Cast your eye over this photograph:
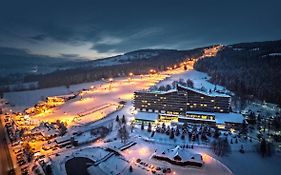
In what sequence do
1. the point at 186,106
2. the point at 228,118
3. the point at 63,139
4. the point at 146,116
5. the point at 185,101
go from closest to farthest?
the point at 63,139 → the point at 228,118 → the point at 146,116 → the point at 185,101 → the point at 186,106

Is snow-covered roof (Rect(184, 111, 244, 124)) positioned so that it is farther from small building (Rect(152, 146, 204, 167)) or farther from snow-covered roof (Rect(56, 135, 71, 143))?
snow-covered roof (Rect(56, 135, 71, 143))

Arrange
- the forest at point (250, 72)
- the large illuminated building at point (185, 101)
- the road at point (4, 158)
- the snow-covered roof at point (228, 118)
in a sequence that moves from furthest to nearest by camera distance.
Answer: the forest at point (250, 72) < the large illuminated building at point (185, 101) < the snow-covered roof at point (228, 118) < the road at point (4, 158)

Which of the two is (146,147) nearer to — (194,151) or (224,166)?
(194,151)

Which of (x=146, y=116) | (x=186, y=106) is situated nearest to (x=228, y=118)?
(x=186, y=106)

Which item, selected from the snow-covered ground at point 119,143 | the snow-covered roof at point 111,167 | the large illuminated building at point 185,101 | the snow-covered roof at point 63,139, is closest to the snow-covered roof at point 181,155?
the snow-covered ground at point 119,143

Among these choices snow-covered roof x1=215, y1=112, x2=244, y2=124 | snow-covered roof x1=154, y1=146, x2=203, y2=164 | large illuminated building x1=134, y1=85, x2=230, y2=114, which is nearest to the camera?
snow-covered roof x1=154, y1=146, x2=203, y2=164

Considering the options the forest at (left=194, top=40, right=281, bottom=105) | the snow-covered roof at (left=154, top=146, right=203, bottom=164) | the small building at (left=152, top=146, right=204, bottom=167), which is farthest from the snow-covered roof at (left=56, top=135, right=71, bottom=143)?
the forest at (left=194, top=40, right=281, bottom=105)

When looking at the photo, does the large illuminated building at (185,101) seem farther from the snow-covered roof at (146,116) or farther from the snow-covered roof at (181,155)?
the snow-covered roof at (181,155)

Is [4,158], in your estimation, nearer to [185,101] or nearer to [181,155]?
[181,155]
